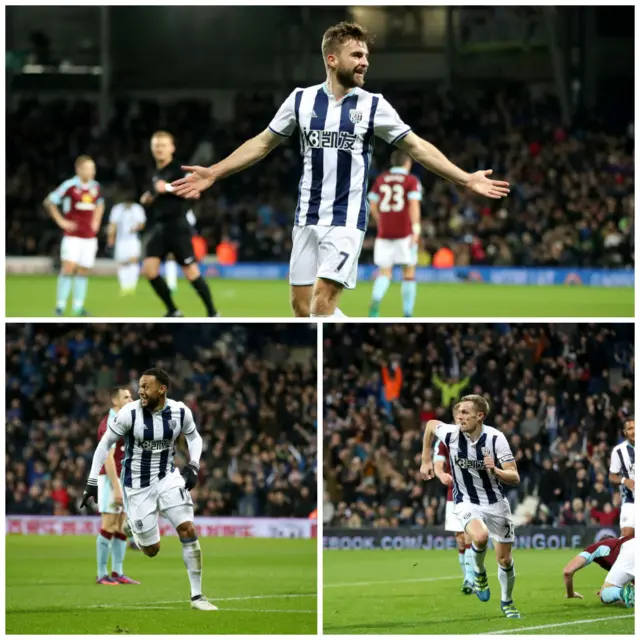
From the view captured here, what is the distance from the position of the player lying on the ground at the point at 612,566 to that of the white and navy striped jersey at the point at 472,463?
73 cm

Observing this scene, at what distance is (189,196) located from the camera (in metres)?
6.60

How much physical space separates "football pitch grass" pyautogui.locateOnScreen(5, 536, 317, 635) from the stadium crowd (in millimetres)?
13590

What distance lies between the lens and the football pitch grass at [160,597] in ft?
25.3

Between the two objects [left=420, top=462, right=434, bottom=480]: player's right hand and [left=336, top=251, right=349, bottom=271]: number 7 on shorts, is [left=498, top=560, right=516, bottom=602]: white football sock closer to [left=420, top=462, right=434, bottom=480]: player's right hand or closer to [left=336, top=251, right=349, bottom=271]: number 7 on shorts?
[left=420, top=462, right=434, bottom=480]: player's right hand

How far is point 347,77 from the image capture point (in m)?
6.62

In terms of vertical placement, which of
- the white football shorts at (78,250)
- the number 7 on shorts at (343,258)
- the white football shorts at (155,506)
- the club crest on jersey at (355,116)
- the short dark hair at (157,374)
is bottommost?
the white football shorts at (155,506)

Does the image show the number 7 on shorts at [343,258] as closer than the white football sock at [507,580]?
Yes

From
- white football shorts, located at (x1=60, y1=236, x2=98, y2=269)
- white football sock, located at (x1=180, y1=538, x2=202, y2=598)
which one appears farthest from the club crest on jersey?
white football shorts, located at (x1=60, y1=236, x2=98, y2=269)

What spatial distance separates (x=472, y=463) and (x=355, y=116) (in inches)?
98.3

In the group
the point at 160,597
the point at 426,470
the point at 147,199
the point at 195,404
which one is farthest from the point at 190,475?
the point at 195,404

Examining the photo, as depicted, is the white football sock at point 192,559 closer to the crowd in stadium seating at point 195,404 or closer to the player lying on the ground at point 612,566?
the player lying on the ground at point 612,566

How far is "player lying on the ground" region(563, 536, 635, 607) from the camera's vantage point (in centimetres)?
773

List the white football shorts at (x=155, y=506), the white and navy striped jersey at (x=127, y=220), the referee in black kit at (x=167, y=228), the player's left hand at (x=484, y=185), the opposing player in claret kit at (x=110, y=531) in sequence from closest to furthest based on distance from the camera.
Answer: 1. the player's left hand at (x=484, y=185)
2. the white football shorts at (x=155, y=506)
3. the opposing player in claret kit at (x=110, y=531)
4. the referee in black kit at (x=167, y=228)
5. the white and navy striped jersey at (x=127, y=220)

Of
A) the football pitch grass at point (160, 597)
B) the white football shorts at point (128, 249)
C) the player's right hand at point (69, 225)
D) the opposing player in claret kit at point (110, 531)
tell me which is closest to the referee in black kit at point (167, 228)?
the opposing player in claret kit at point (110, 531)
